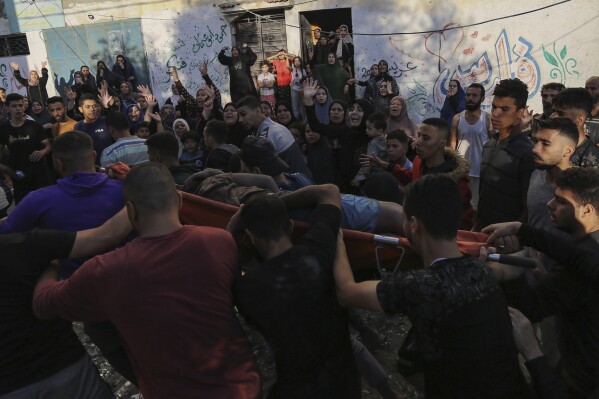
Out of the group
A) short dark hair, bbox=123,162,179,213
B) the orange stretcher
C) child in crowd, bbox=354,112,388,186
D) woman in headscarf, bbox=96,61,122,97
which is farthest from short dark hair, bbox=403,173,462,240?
woman in headscarf, bbox=96,61,122,97

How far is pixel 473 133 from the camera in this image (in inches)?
216

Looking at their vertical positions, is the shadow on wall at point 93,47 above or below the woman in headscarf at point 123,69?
above

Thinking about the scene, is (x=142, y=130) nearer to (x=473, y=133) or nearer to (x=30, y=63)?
(x=473, y=133)

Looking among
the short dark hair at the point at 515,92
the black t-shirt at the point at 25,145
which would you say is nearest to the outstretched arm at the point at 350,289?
the short dark hair at the point at 515,92

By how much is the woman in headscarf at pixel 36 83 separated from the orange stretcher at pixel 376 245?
12094 mm

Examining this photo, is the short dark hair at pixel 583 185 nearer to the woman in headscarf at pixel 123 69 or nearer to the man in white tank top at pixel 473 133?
the man in white tank top at pixel 473 133

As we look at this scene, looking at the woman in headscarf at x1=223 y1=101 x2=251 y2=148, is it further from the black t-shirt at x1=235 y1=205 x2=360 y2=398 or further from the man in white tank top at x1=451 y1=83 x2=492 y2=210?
the black t-shirt at x1=235 y1=205 x2=360 y2=398

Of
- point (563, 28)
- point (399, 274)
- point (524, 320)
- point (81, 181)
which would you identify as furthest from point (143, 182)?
point (563, 28)

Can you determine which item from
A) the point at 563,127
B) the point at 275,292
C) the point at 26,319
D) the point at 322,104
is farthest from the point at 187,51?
the point at 275,292

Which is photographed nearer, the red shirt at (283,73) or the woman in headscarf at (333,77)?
the woman in headscarf at (333,77)

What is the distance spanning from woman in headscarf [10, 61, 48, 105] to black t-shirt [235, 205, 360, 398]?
12722mm

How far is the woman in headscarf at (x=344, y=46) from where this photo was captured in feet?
33.8

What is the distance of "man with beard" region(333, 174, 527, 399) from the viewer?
68.4 inches

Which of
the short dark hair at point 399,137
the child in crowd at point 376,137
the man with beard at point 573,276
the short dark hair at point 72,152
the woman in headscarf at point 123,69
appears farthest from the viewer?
the woman in headscarf at point 123,69
